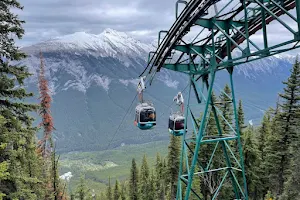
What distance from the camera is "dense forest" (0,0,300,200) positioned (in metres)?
14.0

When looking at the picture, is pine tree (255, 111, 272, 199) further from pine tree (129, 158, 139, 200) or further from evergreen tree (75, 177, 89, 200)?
pine tree (129, 158, 139, 200)

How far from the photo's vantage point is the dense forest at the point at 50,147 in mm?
14047

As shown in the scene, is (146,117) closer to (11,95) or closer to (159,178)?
(11,95)

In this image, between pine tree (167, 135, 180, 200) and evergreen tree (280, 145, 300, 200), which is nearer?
evergreen tree (280, 145, 300, 200)

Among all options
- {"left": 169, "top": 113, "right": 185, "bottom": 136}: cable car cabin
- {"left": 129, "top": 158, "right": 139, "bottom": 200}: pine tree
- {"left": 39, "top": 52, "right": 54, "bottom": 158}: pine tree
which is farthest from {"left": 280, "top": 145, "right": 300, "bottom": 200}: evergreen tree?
{"left": 129, "top": 158, "right": 139, "bottom": 200}: pine tree

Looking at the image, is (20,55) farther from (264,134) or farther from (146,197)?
(146,197)

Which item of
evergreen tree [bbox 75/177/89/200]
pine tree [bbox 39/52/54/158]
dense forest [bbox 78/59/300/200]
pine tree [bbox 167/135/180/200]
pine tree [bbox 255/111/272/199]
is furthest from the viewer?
evergreen tree [bbox 75/177/89/200]

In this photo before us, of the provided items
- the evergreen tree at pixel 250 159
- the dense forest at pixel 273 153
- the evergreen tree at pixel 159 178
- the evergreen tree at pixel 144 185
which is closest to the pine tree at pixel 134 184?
the evergreen tree at pixel 144 185

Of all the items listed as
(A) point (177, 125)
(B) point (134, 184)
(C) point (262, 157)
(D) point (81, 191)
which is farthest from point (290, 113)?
(B) point (134, 184)

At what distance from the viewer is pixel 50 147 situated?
108ft

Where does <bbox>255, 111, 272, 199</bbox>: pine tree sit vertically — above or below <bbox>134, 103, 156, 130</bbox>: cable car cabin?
below

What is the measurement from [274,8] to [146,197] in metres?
47.4

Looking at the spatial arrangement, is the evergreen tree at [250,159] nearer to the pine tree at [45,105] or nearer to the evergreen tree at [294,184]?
the evergreen tree at [294,184]

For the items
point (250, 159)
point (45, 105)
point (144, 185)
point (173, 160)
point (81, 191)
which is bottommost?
point (144, 185)
